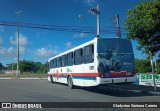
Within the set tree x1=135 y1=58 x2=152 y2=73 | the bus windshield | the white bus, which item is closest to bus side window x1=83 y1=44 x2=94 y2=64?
the white bus

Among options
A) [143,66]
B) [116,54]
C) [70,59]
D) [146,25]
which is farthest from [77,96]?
[143,66]

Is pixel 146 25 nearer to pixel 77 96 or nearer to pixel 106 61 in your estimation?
pixel 106 61

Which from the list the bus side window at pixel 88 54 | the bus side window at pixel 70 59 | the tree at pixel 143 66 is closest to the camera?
the bus side window at pixel 88 54

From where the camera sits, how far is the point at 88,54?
65.6 feet

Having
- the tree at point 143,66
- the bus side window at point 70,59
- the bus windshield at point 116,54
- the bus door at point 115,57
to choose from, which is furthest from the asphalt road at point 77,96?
the tree at point 143,66

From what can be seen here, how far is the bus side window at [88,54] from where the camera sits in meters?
19.3

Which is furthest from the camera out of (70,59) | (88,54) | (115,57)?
(70,59)

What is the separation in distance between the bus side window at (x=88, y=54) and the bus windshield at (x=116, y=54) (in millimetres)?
738

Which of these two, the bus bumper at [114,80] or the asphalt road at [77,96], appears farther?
the bus bumper at [114,80]

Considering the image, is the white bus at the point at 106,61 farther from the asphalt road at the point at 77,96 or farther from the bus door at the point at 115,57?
the asphalt road at the point at 77,96

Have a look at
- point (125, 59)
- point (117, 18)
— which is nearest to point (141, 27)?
point (125, 59)

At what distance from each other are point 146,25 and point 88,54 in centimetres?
412

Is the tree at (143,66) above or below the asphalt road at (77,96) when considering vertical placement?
above

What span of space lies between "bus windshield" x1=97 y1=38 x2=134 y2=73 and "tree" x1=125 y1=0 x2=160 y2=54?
1.02 meters
